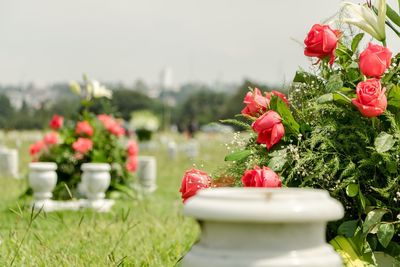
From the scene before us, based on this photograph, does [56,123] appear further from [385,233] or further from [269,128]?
[385,233]

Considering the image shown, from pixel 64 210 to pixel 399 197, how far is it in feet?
19.4

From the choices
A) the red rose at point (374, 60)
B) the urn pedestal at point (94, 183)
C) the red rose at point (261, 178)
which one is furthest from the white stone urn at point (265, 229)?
the urn pedestal at point (94, 183)

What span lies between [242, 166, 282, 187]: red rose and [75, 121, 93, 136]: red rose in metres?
7.01

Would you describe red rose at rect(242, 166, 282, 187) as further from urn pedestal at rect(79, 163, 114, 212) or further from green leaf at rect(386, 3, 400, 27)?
urn pedestal at rect(79, 163, 114, 212)

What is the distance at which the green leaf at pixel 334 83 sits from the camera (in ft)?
11.3

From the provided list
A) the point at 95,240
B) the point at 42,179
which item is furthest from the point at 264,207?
the point at 42,179

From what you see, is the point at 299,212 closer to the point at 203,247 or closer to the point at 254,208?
the point at 254,208

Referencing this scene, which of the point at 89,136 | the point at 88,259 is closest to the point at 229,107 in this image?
the point at 89,136

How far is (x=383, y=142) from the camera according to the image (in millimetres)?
3234

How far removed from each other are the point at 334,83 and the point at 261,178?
69cm

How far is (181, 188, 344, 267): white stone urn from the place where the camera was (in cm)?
192

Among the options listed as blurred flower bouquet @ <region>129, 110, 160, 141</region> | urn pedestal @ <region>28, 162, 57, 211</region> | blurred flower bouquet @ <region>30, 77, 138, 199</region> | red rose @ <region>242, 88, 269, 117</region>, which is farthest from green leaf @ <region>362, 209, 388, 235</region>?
blurred flower bouquet @ <region>129, 110, 160, 141</region>

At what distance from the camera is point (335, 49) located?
11.7 ft

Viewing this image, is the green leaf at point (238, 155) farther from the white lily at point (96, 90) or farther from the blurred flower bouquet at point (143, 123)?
the blurred flower bouquet at point (143, 123)
